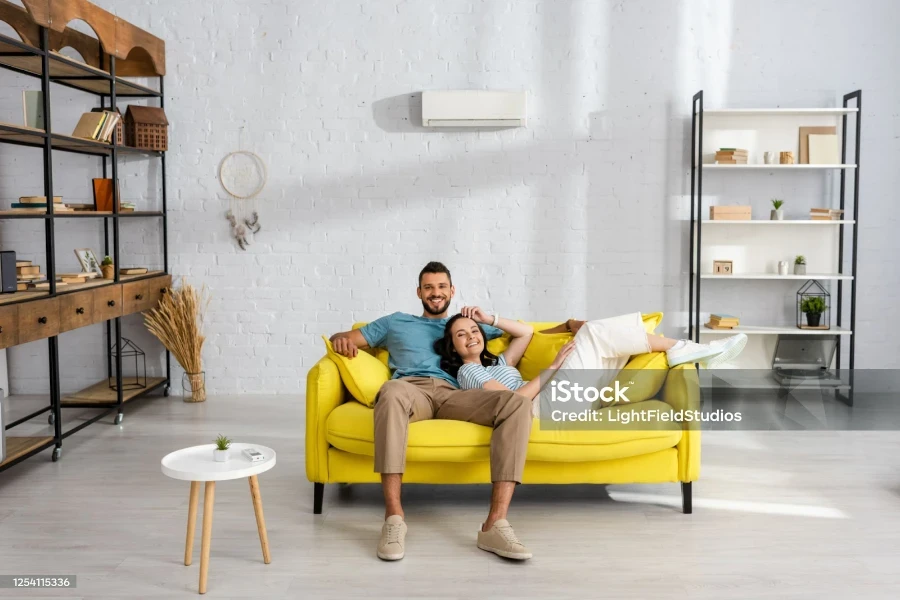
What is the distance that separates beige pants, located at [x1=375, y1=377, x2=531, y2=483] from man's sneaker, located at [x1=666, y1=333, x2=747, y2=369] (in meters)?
0.77

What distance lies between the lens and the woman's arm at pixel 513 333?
13.3 feet

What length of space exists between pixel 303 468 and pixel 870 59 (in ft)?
15.6

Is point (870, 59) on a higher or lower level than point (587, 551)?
higher

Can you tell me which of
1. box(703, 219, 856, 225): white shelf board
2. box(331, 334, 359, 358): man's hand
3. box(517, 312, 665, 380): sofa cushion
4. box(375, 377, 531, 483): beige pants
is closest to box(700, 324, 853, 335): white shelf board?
box(703, 219, 856, 225): white shelf board

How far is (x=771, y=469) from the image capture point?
4.33 metres

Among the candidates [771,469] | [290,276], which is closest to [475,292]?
[290,276]

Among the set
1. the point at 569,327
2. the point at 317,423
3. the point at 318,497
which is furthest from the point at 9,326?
the point at 569,327

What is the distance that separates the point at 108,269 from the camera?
5.33 m

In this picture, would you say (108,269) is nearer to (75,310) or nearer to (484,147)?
(75,310)

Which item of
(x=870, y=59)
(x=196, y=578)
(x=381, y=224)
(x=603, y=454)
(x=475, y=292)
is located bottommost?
(x=196, y=578)

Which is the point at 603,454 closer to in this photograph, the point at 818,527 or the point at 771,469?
the point at 818,527

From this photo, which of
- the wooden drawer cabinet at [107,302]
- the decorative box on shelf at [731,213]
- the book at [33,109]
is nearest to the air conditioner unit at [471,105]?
the decorative box on shelf at [731,213]

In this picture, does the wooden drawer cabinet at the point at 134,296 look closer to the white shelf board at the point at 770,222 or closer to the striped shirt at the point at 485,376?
the striped shirt at the point at 485,376

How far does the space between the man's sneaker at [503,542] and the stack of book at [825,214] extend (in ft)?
12.1
